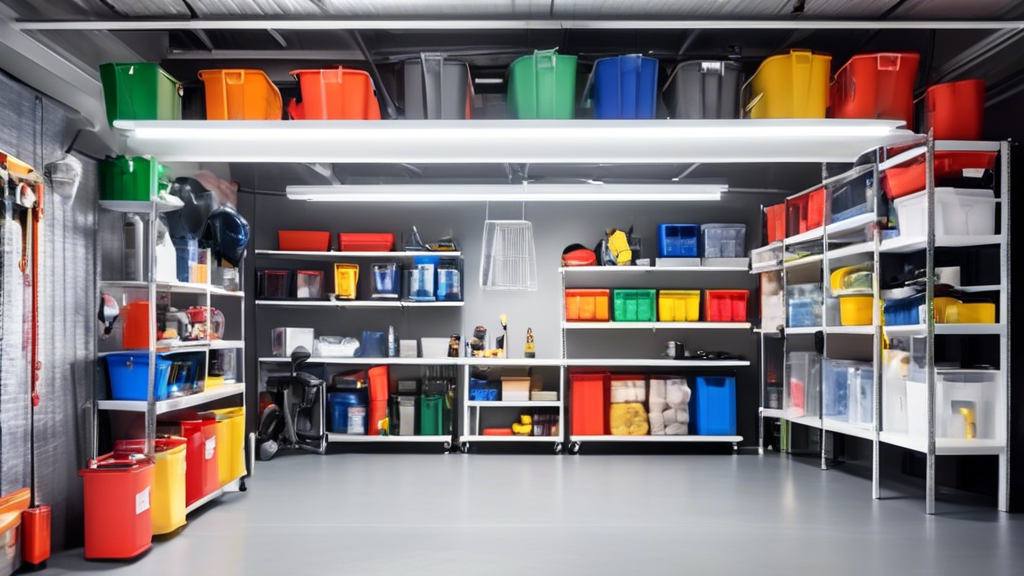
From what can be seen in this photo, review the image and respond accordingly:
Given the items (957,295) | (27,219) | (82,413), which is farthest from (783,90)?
(82,413)

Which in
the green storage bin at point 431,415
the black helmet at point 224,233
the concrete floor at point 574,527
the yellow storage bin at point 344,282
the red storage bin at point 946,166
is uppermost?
the red storage bin at point 946,166

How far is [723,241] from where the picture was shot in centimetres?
820

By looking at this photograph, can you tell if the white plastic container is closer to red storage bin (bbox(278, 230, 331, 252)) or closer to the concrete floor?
the concrete floor

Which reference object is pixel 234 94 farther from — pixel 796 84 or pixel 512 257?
pixel 512 257

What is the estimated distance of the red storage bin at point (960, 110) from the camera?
532cm

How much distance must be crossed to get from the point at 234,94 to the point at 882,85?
13.0ft

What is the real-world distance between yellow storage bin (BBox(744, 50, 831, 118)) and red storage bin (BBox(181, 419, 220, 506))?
4.41 meters

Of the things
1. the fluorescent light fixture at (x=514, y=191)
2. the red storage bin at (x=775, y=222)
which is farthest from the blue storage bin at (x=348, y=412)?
the red storage bin at (x=775, y=222)

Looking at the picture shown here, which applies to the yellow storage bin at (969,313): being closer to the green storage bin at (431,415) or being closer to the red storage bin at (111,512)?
the green storage bin at (431,415)

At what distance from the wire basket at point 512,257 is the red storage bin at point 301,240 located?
1.88 meters

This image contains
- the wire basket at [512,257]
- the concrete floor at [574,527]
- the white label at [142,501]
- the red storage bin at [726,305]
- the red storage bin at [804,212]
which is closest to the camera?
the concrete floor at [574,527]

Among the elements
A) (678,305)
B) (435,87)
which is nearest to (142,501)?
(435,87)

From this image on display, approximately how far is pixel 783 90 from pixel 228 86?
11.1ft

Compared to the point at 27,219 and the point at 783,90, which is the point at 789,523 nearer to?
the point at 783,90
